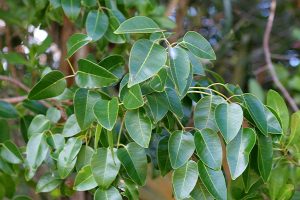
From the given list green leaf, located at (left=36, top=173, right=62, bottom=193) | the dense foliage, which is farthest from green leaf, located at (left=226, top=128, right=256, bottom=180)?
green leaf, located at (left=36, top=173, right=62, bottom=193)

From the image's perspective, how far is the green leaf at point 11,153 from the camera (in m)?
0.86

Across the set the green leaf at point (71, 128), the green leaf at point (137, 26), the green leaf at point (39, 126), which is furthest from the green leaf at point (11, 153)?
the green leaf at point (137, 26)

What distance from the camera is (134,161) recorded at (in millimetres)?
664

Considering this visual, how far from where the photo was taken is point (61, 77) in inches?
28.7

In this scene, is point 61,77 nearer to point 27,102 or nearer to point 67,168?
point 67,168

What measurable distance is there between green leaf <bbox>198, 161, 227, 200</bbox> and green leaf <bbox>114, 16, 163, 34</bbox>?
18 centimetres

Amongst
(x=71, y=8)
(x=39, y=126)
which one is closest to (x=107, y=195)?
(x=39, y=126)

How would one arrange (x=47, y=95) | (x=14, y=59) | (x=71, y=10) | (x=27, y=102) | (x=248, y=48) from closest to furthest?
(x=47, y=95) < (x=71, y=10) < (x=27, y=102) < (x=14, y=59) < (x=248, y=48)

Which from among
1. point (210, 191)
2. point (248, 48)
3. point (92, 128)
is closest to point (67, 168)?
point (92, 128)

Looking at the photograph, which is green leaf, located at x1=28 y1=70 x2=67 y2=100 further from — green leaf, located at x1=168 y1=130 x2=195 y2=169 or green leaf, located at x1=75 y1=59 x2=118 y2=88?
green leaf, located at x1=168 y1=130 x2=195 y2=169

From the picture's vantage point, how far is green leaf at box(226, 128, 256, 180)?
0.62m

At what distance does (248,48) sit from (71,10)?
4.64 ft

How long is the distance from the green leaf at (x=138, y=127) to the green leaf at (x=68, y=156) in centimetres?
11

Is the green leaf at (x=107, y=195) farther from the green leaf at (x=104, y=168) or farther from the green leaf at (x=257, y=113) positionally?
the green leaf at (x=257, y=113)
